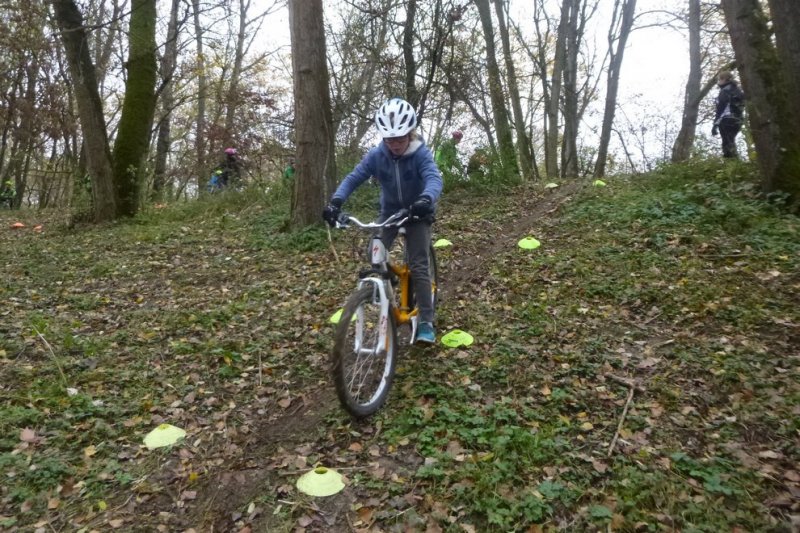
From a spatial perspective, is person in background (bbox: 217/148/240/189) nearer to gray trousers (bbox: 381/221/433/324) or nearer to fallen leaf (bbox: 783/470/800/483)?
gray trousers (bbox: 381/221/433/324)

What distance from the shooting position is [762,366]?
13.6ft

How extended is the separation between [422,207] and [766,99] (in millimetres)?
5578

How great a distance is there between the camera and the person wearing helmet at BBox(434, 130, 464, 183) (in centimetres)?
1073

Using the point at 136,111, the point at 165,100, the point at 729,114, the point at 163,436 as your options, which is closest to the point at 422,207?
the point at 163,436

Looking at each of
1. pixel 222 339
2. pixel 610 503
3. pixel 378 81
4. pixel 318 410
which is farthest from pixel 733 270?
pixel 378 81

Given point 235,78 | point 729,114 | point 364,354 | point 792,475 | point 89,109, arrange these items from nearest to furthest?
point 792,475 < point 364,354 < point 729,114 < point 89,109 < point 235,78

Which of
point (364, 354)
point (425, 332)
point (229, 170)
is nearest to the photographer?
point (364, 354)

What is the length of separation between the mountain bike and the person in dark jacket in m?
8.08

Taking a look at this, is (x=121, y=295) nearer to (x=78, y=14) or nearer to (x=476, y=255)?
(x=476, y=255)

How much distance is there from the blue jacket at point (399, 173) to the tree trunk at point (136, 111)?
7450 mm

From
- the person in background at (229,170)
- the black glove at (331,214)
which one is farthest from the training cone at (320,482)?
the person in background at (229,170)

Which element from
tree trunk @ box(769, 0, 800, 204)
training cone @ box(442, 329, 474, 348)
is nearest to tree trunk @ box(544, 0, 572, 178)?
tree trunk @ box(769, 0, 800, 204)

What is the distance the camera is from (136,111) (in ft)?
33.8

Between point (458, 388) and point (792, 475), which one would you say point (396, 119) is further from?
point (792, 475)
